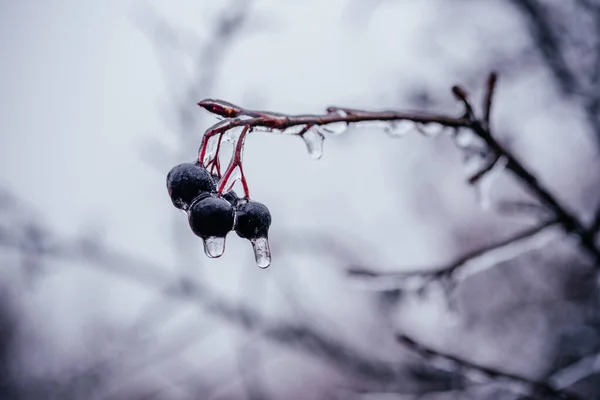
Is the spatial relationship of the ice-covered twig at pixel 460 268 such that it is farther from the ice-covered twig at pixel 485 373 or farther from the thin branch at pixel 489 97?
the thin branch at pixel 489 97

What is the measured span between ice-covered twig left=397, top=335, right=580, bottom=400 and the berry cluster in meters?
0.49

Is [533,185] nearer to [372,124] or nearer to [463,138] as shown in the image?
[463,138]

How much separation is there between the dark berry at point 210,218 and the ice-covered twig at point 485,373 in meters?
0.56

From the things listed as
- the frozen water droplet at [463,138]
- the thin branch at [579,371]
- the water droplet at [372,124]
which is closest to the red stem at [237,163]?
the water droplet at [372,124]

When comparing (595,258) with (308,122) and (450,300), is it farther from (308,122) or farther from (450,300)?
(308,122)

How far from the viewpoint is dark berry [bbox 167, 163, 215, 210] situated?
807 millimetres

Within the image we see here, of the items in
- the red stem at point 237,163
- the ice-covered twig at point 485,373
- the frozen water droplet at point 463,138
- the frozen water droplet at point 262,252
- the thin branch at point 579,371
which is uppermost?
the frozen water droplet at point 463,138

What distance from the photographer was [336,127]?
85 cm

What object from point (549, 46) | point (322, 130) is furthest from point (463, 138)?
point (549, 46)

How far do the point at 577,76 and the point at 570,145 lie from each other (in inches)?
110

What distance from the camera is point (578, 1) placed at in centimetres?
240

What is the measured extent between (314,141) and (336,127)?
2.8 inches

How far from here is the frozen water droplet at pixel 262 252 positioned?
0.78 m

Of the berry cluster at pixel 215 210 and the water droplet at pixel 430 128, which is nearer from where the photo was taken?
the berry cluster at pixel 215 210
